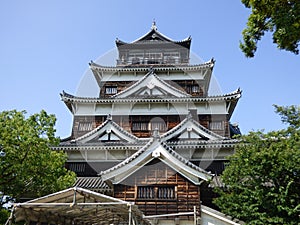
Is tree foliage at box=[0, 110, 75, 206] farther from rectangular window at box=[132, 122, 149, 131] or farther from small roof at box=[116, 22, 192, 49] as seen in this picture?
small roof at box=[116, 22, 192, 49]

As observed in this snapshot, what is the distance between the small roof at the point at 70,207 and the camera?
8180 mm

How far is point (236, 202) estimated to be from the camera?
12375mm

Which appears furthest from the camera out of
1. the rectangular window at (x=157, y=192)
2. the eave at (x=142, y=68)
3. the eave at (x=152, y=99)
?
the eave at (x=142, y=68)

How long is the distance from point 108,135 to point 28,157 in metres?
8.67

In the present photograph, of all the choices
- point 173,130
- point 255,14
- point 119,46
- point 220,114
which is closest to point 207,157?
point 173,130

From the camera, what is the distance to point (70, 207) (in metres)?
8.53

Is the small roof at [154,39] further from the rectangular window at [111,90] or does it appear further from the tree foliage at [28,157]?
the tree foliage at [28,157]

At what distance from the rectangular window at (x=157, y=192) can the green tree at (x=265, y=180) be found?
2.09 m

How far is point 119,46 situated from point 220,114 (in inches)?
450

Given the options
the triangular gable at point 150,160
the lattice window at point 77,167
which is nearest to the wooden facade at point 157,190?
the triangular gable at point 150,160

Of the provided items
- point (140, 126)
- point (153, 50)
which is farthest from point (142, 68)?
point (140, 126)

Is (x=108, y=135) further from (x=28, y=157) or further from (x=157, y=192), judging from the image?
(x=28, y=157)

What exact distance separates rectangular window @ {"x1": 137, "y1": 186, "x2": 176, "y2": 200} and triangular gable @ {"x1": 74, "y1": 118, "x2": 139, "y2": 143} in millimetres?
5207

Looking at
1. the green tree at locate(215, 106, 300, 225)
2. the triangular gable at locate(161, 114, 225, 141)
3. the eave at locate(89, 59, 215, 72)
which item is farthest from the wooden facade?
the eave at locate(89, 59, 215, 72)
